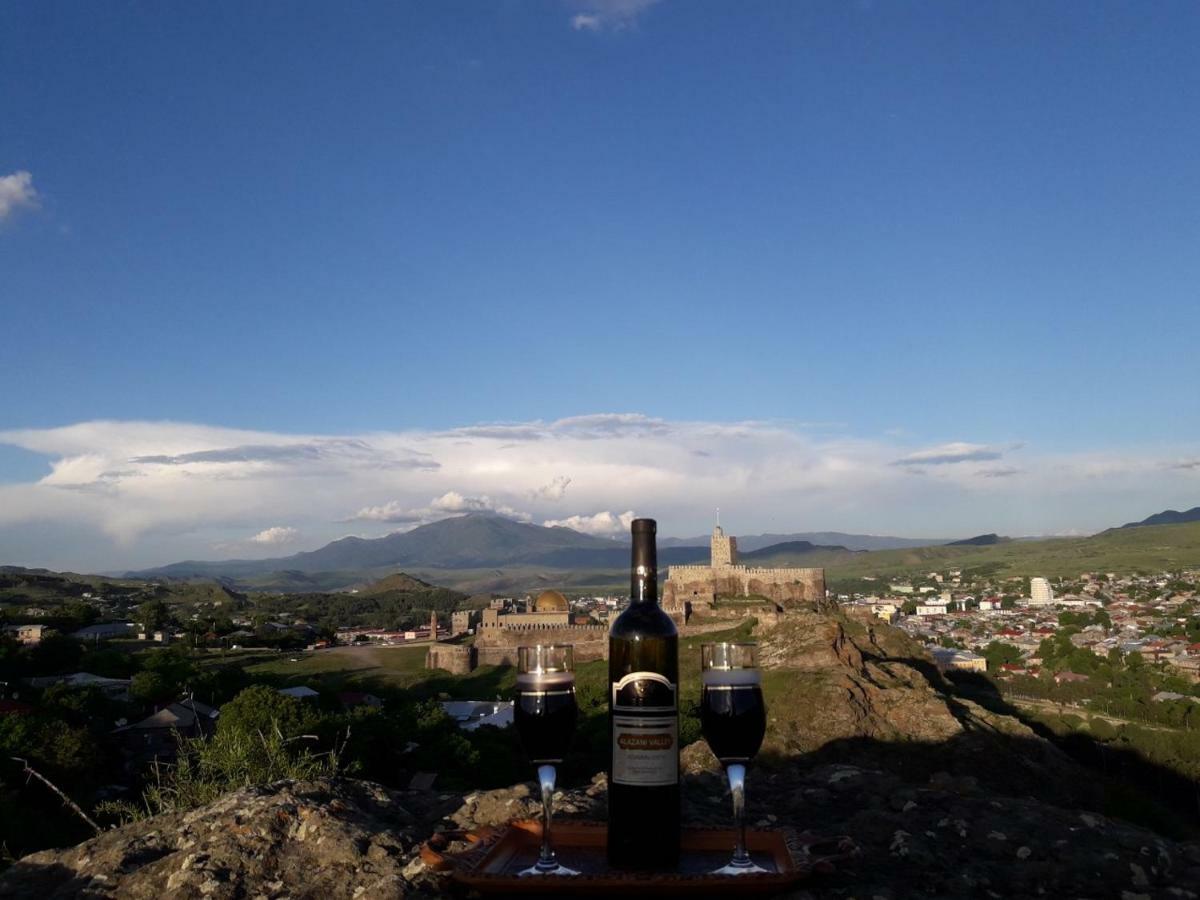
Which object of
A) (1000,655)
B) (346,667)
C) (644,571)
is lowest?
(1000,655)

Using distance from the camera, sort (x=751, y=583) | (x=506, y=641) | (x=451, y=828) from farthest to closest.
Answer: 1. (x=751, y=583)
2. (x=506, y=641)
3. (x=451, y=828)

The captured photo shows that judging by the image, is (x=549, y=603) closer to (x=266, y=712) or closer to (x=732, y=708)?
(x=266, y=712)

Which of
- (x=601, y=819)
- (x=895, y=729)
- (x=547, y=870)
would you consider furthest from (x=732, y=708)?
(x=895, y=729)

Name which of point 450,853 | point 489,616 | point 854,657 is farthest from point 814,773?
point 489,616

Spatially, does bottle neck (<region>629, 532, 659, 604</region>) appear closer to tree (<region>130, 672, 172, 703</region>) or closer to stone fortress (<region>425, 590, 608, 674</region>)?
tree (<region>130, 672, 172, 703</region>)

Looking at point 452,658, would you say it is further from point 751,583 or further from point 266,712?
point 266,712

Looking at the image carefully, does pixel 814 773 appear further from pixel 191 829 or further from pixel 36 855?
pixel 36 855

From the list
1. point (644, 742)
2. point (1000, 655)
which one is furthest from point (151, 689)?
point (1000, 655)

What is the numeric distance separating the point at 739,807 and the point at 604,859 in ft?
1.80

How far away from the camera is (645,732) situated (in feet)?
9.82

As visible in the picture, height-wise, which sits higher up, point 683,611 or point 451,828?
point 451,828

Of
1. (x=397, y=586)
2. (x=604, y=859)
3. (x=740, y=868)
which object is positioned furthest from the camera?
(x=397, y=586)

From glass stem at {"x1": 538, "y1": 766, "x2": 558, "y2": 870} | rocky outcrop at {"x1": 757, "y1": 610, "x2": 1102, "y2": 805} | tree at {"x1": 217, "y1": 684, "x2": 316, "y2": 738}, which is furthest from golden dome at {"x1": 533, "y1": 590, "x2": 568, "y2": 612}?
glass stem at {"x1": 538, "y1": 766, "x2": 558, "y2": 870}

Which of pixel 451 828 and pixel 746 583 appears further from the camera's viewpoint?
pixel 746 583
